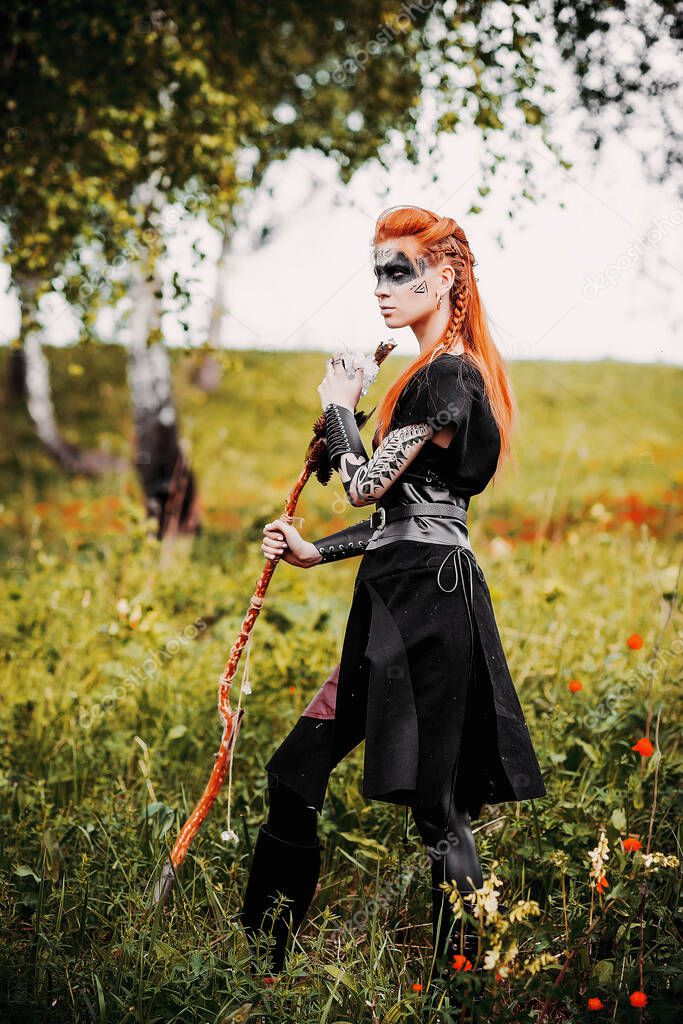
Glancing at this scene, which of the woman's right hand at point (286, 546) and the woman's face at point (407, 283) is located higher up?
the woman's face at point (407, 283)

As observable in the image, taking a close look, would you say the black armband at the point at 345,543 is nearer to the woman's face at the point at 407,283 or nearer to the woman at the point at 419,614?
the woman at the point at 419,614

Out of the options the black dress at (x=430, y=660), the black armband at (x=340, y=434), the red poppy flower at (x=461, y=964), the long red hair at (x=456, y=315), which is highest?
the long red hair at (x=456, y=315)

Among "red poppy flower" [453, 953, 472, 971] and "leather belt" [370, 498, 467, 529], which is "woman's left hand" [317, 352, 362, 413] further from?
"red poppy flower" [453, 953, 472, 971]

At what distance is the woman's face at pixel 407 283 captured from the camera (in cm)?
234

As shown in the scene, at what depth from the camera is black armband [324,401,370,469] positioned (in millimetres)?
2307

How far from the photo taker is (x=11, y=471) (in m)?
11.7

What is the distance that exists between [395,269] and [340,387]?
0.35m

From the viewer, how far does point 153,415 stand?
679 cm

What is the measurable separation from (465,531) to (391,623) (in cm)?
34

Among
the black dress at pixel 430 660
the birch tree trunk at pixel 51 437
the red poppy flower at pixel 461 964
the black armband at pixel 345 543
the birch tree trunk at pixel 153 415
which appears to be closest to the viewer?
the red poppy flower at pixel 461 964

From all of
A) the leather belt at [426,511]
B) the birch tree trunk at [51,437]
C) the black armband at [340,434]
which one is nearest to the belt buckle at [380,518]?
the leather belt at [426,511]

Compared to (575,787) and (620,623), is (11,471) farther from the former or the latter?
(575,787)

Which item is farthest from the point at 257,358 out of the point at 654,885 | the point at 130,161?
the point at 654,885

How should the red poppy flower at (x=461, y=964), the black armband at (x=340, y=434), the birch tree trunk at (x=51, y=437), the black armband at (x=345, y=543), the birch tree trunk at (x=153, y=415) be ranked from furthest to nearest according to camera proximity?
the birch tree trunk at (x=51, y=437), the birch tree trunk at (x=153, y=415), the black armband at (x=345, y=543), the black armband at (x=340, y=434), the red poppy flower at (x=461, y=964)
